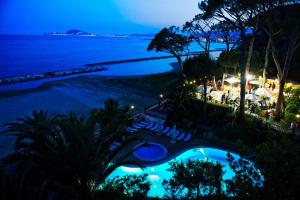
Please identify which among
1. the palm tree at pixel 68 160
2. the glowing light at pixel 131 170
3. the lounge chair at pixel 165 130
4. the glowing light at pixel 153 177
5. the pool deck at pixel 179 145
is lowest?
the glowing light at pixel 153 177

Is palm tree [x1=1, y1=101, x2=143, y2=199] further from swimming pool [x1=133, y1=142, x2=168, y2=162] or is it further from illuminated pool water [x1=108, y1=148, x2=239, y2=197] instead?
swimming pool [x1=133, y1=142, x2=168, y2=162]

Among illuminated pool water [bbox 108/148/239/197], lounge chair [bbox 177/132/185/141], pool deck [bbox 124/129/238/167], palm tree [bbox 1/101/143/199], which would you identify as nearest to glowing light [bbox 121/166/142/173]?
illuminated pool water [bbox 108/148/239/197]

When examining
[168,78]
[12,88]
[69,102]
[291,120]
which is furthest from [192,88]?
[12,88]

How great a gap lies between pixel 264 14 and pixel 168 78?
26.8 meters

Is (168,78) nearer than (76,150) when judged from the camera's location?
No

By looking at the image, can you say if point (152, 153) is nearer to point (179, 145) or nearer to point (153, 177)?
point (179, 145)

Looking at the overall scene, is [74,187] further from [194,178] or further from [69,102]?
[69,102]

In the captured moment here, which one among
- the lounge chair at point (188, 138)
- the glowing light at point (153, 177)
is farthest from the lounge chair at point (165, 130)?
the glowing light at point (153, 177)

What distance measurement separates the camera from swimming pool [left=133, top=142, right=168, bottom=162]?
1330 cm

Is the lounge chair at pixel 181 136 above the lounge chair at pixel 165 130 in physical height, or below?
below

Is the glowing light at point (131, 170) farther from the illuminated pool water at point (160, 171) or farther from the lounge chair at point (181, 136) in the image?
the lounge chair at point (181, 136)

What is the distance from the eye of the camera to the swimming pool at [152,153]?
13305 millimetres

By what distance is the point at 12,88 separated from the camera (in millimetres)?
36250

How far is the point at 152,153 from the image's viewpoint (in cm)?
1399
